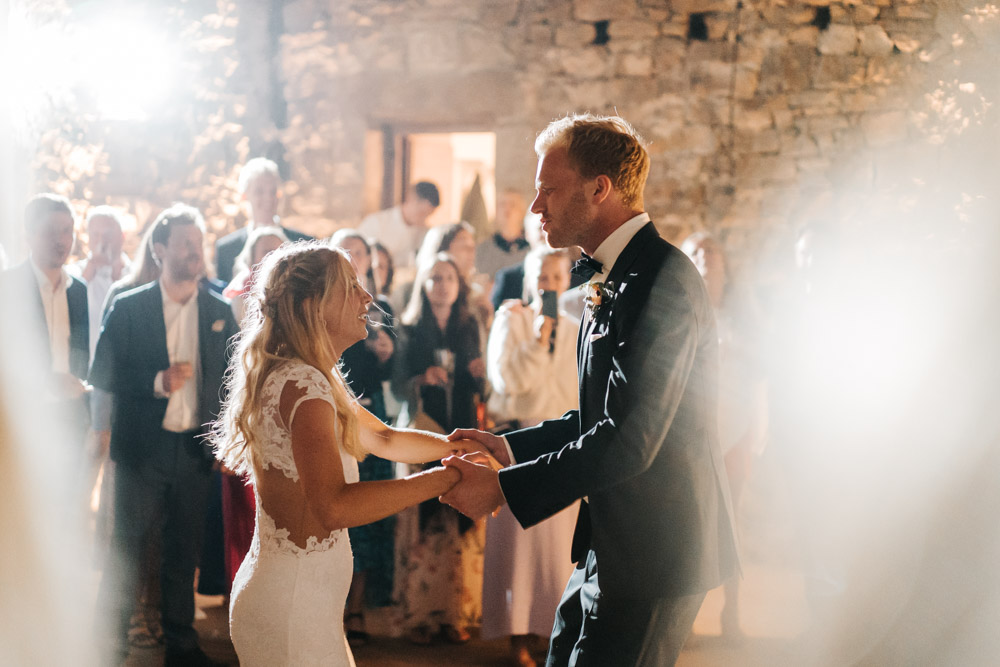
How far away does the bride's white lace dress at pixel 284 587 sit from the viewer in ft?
6.20

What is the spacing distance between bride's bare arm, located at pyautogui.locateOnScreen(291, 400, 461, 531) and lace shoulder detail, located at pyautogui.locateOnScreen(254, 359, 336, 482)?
4 cm

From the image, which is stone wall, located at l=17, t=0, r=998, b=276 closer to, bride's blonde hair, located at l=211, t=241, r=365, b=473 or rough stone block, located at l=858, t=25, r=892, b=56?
rough stone block, located at l=858, t=25, r=892, b=56

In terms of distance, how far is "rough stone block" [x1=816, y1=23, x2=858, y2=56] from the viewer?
228 inches

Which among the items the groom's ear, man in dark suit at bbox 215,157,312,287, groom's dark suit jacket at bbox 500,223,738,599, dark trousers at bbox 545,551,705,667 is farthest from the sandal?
the groom's ear

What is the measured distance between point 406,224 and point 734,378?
2.79 metres

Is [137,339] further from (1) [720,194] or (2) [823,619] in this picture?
(1) [720,194]

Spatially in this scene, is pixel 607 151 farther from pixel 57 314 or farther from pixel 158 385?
pixel 57 314

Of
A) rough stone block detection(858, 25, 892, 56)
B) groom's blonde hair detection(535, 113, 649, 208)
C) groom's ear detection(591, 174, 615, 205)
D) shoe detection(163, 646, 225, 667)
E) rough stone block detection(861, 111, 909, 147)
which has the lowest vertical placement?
shoe detection(163, 646, 225, 667)

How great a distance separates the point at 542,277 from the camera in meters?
4.09

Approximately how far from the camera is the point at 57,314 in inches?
163

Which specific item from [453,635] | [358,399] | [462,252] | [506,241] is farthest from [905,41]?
[453,635]

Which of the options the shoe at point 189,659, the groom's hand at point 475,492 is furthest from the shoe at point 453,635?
the groom's hand at point 475,492

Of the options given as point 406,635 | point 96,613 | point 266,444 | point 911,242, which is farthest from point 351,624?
point 911,242

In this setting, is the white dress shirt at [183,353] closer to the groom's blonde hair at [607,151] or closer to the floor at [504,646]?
the floor at [504,646]
